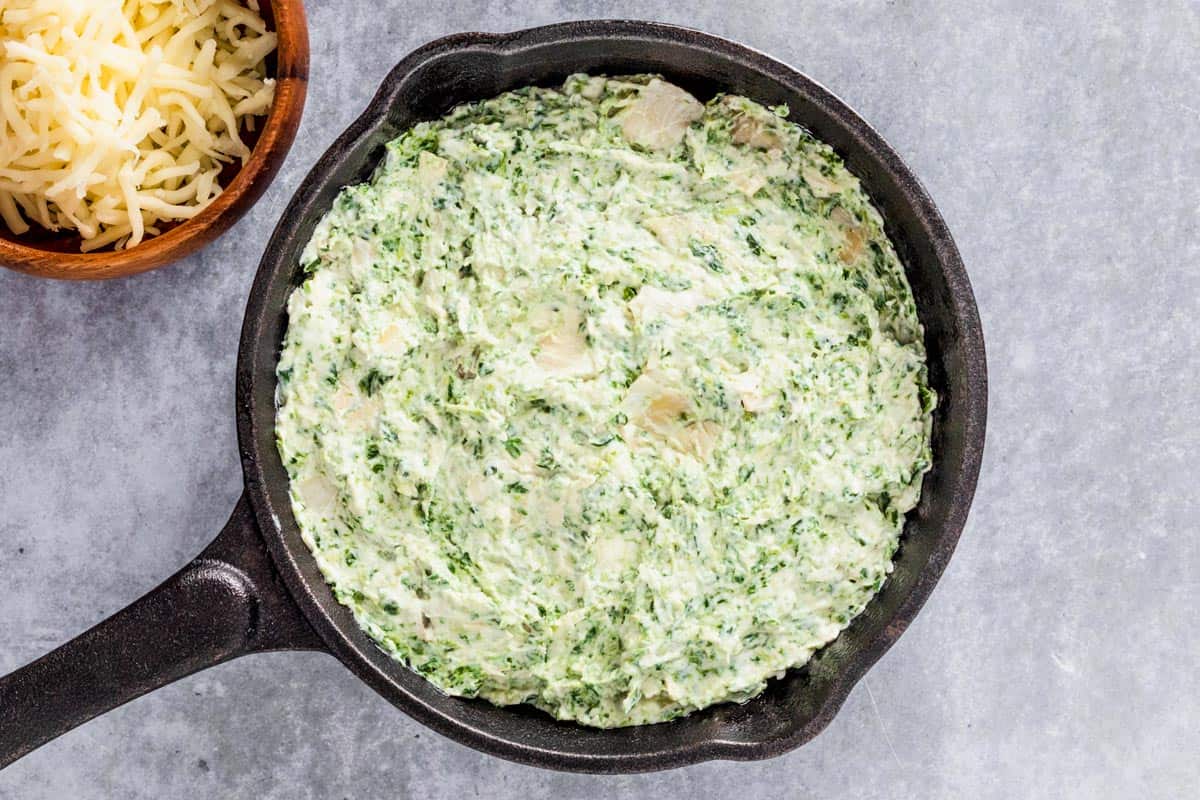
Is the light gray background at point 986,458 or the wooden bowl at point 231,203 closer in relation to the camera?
the wooden bowl at point 231,203

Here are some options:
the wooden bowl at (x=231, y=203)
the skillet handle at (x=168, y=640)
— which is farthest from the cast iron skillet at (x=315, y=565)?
the wooden bowl at (x=231, y=203)

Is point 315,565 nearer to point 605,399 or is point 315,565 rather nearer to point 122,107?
point 605,399

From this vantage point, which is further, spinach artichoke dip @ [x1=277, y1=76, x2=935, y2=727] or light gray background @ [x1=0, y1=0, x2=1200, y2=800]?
light gray background @ [x1=0, y1=0, x2=1200, y2=800]

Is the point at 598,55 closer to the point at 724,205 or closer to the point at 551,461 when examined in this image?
the point at 724,205

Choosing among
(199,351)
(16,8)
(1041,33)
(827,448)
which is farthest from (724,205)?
→ (16,8)

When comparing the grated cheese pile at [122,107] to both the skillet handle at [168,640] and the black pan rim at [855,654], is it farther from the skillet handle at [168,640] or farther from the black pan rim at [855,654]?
the skillet handle at [168,640]

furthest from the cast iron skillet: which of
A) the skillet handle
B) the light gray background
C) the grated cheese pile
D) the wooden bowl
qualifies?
the light gray background

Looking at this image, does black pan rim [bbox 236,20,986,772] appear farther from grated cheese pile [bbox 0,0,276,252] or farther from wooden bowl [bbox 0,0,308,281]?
grated cheese pile [bbox 0,0,276,252]
